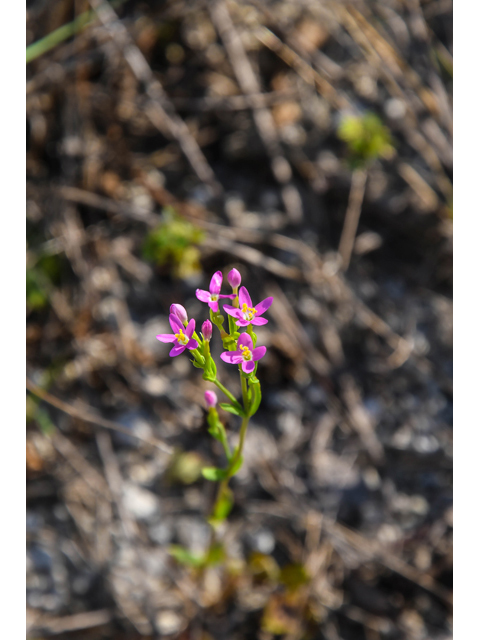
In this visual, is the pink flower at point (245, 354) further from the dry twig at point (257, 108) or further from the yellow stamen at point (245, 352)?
the dry twig at point (257, 108)

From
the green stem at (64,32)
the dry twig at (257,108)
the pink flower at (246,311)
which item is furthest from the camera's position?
the dry twig at (257,108)

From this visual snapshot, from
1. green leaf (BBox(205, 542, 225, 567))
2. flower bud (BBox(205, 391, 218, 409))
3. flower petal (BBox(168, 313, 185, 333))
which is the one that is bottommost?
green leaf (BBox(205, 542, 225, 567))

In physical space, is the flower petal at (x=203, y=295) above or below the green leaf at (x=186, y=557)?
above

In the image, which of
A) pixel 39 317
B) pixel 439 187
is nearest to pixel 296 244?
pixel 439 187

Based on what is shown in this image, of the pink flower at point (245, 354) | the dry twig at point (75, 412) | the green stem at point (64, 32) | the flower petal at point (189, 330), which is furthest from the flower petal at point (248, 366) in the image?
the green stem at point (64, 32)

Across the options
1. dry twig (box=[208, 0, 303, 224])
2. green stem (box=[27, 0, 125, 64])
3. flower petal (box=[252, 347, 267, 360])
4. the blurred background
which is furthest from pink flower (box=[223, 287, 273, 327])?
green stem (box=[27, 0, 125, 64])

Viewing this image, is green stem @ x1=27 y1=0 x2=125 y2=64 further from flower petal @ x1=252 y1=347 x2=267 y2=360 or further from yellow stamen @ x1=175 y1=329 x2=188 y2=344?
flower petal @ x1=252 y1=347 x2=267 y2=360

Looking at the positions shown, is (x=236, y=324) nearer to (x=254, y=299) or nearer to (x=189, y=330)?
(x=189, y=330)
